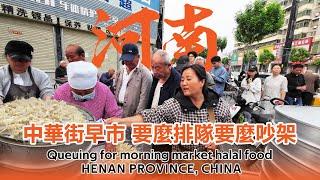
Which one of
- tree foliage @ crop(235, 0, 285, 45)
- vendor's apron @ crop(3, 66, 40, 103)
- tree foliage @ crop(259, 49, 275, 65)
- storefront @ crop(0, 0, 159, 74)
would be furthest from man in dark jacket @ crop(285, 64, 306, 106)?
tree foliage @ crop(259, 49, 275, 65)

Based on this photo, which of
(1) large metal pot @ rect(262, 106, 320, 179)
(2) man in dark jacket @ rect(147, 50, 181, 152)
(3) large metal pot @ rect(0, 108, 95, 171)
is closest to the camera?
(3) large metal pot @ rect(0, 108, 95, 171)

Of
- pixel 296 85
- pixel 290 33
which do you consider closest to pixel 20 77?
pixel 296 85

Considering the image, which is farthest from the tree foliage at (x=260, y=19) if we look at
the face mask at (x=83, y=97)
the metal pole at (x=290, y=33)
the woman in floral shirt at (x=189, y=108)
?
the face mask at (x=83, y=97)

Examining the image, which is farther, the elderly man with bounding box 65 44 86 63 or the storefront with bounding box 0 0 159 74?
the storefront with bounding box 0 0 159 74

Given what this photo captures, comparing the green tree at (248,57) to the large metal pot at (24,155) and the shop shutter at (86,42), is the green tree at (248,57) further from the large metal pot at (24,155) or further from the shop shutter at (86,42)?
the large metal pot at (24,155)

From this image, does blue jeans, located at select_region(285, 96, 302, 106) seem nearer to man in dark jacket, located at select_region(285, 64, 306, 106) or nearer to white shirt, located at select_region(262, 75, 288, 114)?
man in dark jacket, located at select_region(285, 64, 306, 106)

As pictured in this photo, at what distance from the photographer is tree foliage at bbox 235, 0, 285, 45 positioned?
717 inches

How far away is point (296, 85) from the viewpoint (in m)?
5.30

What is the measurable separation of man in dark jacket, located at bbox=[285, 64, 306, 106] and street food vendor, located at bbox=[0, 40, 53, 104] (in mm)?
4672

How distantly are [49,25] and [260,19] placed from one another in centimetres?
1440

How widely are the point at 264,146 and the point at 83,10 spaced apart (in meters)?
10.2

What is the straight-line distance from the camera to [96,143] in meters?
1.45

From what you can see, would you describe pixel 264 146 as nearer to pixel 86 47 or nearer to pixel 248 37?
pixel 86 47

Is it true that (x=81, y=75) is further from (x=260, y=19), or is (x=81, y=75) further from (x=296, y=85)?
(x=260, y=19)
